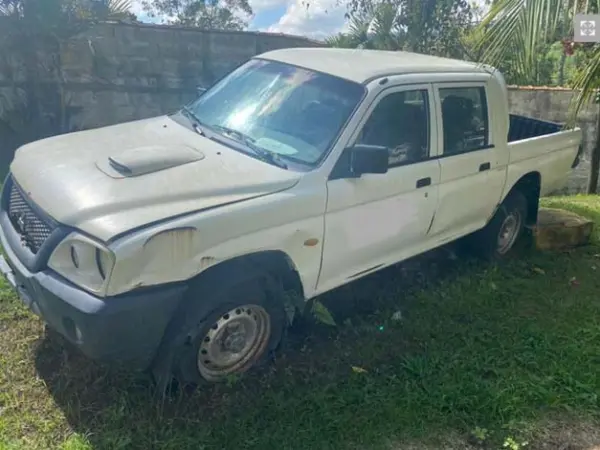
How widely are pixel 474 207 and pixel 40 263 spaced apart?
11.2 feet

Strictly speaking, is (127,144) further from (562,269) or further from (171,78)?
(171,78)

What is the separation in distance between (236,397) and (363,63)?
2.53m

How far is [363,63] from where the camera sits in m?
4.37

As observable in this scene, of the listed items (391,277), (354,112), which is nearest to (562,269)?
(391,277)

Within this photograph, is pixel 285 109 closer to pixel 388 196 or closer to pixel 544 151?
pixel 388 196

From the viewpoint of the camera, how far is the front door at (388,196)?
373 centimetres

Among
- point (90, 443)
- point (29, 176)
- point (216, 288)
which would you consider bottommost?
point (90, 443)

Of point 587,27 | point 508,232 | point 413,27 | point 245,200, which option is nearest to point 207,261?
point 245,200

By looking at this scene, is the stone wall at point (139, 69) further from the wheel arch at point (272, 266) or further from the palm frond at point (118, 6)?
the wheel arch at point (272, 266)

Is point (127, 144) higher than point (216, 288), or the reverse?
point (127, 144)

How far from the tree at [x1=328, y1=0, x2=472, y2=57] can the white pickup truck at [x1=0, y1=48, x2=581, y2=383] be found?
7506 millimetres

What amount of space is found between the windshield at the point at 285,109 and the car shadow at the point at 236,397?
1.26 metres

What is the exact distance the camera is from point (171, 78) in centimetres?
961

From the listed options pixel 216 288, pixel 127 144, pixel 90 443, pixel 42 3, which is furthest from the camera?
pixel 42 3
